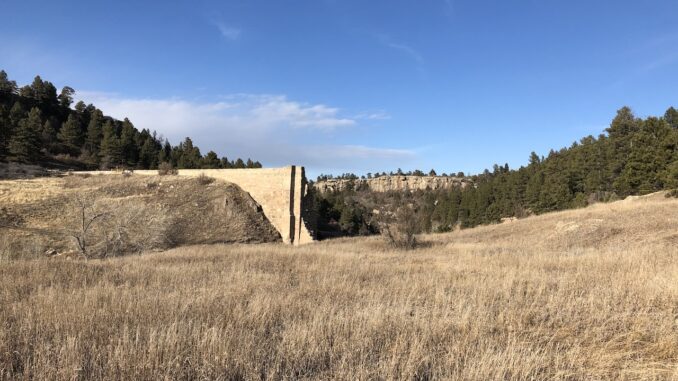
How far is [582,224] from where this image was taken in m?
19.4

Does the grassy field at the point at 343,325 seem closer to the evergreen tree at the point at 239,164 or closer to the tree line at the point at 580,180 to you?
the tree line at the point at 580,180

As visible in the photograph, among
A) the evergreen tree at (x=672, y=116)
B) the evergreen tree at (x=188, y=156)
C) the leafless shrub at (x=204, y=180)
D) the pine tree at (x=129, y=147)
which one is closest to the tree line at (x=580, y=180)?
the evergreen tree at (x=672, y=116)

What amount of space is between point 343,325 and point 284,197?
2657 centimetres

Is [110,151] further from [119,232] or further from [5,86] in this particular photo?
[119,232]

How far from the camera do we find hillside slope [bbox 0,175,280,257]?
22859 mm

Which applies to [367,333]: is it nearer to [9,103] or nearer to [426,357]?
[426,357]

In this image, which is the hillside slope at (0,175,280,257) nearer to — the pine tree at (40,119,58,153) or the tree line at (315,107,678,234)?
the tree line at (315,107,678,234)

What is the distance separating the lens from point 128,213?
74.9 feet

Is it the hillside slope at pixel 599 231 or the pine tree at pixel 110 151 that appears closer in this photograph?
the hillside slope at pixel 599 231

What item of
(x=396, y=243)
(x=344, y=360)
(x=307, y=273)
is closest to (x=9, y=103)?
(x=396, y=243)

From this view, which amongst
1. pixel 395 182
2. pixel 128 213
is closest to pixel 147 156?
pixel 128 213

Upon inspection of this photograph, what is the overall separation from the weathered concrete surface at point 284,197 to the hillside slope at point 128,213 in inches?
28.3

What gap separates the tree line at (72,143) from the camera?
49906mm

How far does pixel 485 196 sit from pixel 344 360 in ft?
248
